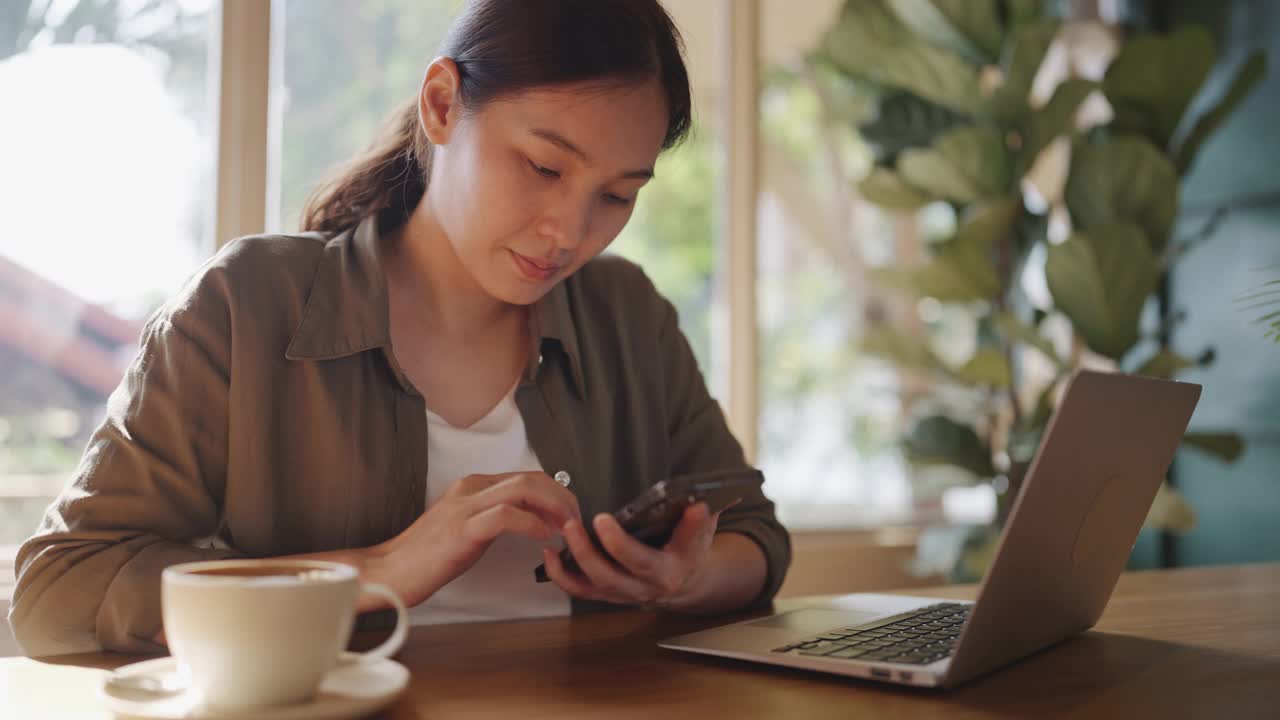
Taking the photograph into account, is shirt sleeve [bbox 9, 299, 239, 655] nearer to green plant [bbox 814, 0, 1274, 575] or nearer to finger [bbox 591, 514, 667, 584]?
finger [bbox 591, 514, 667, 584]

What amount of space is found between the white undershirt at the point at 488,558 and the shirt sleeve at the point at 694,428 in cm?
24

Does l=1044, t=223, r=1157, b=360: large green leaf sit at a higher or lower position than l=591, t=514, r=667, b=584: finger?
higher

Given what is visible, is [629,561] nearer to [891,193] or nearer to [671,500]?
[671,500]

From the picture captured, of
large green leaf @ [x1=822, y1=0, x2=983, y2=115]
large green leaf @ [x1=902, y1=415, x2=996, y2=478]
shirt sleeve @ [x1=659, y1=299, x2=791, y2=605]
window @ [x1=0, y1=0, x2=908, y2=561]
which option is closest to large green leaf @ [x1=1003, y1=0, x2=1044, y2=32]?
large green leaf @ [x1=822, y1=0, x2=983, y2=115]

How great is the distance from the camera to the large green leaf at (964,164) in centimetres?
241

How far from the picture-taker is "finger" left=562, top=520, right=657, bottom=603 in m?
0.91

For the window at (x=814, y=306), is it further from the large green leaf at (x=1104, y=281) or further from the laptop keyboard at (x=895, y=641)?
the laptop keyboard at (x=895, y=641)

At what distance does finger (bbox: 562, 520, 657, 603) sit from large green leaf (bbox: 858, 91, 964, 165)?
71.7 inches

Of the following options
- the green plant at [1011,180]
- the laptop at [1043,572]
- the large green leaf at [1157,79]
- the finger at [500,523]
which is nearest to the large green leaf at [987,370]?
the green plant at [1011,180]

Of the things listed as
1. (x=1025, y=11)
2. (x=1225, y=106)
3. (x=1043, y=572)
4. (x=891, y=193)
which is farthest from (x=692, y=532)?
(x=1225, y=106)

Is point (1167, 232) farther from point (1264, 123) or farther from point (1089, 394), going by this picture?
point (1089, 394)

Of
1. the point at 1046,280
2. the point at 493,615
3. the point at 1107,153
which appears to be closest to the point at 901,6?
the point at 1107,153

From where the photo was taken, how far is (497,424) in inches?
51.6

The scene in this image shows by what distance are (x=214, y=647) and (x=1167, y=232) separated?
2.36 meters
